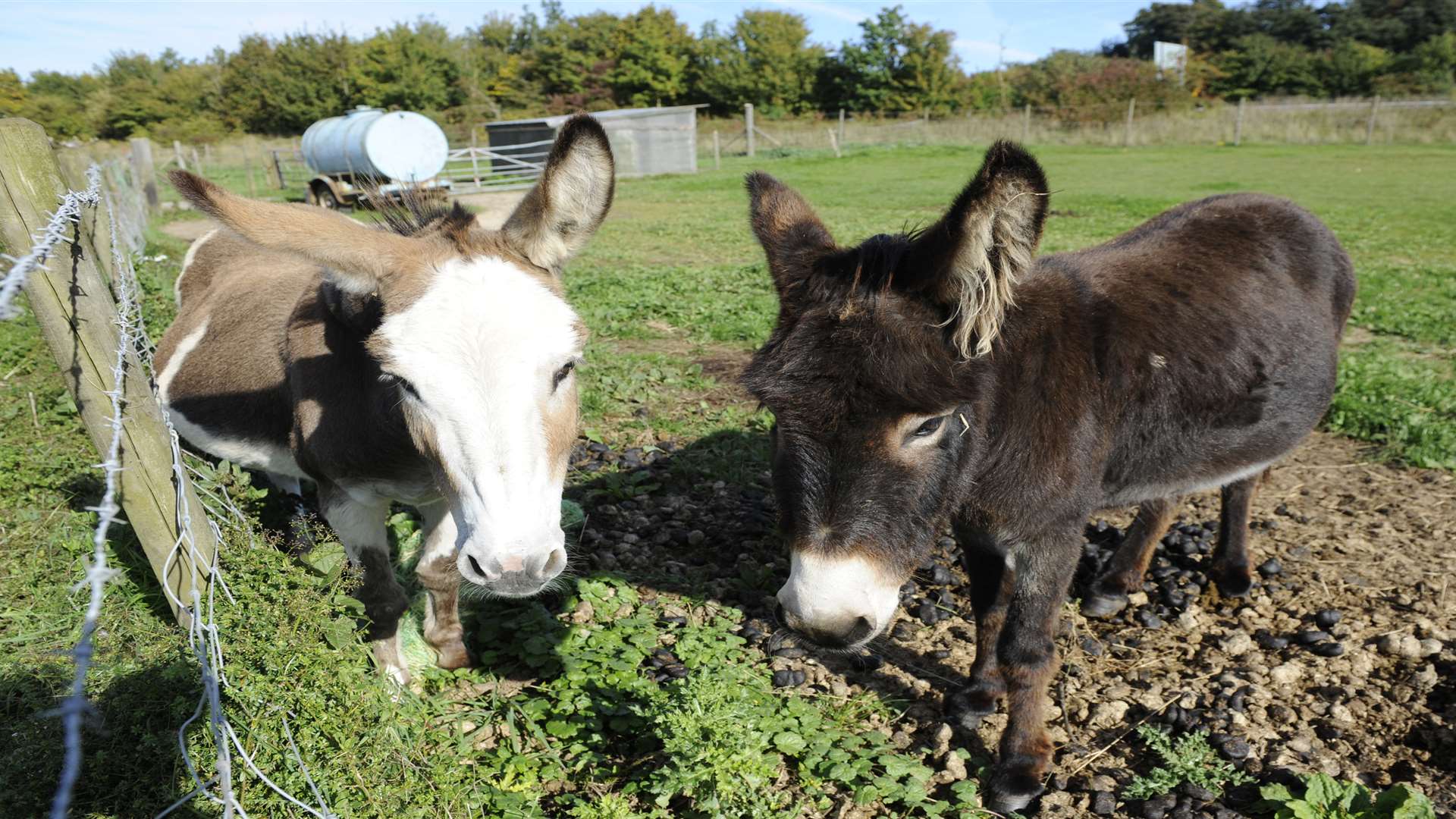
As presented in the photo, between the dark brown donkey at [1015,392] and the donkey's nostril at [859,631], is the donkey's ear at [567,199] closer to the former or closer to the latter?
the dark brown donkey at [1015,392]

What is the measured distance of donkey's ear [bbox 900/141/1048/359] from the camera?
6.57ft

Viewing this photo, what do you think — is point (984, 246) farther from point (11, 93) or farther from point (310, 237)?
point (11, 93)

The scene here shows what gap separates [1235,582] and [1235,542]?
0.62 ft

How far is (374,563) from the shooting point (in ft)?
10.1

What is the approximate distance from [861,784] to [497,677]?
5.04 feet

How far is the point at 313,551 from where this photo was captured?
2447 mm

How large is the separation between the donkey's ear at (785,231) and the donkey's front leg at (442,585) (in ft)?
5.41

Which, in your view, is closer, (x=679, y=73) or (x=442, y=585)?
(x=442, y=585)

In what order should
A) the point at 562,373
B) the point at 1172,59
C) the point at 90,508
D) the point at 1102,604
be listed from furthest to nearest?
1. the point at 1172,59
2. the point at 1102,604
3. the point at 562,373
4. the point at 90,508

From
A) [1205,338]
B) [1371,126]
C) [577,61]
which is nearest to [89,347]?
[1205,338]

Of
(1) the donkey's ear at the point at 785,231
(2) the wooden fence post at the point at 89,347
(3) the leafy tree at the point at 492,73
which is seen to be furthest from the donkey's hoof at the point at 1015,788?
(3) the leafy tree at the point at 492,73

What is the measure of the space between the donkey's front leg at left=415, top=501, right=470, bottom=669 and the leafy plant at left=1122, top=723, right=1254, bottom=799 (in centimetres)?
260

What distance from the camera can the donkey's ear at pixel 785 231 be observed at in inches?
97.1

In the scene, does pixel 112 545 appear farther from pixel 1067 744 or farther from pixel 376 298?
pixel 1067 744
